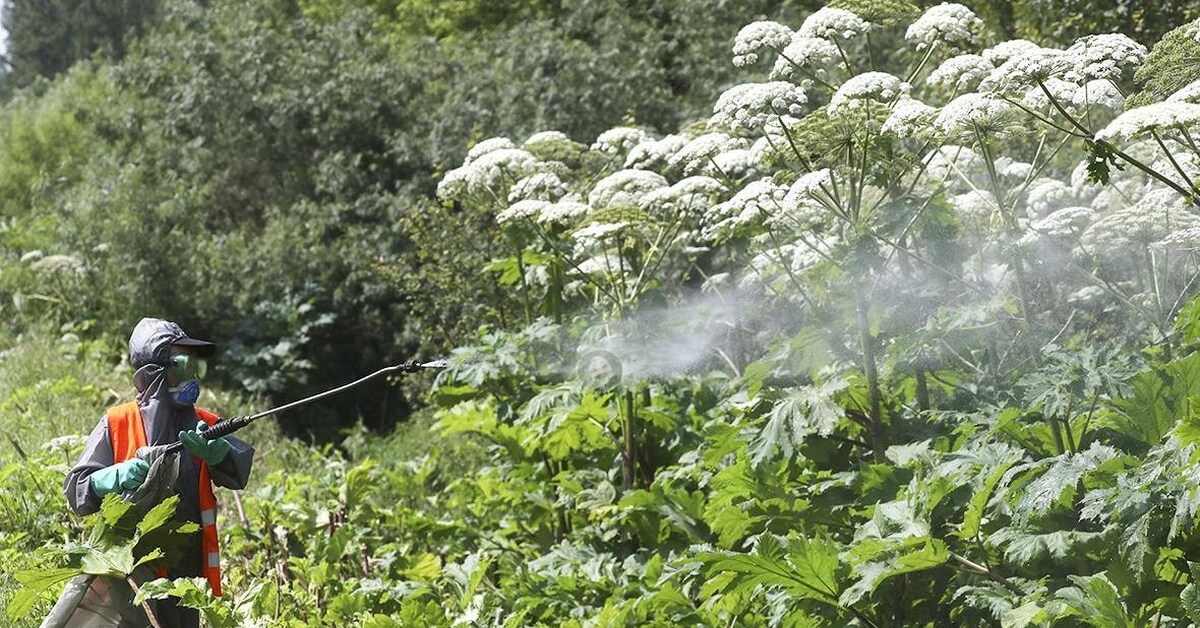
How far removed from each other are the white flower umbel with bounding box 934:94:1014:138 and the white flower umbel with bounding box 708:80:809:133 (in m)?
0.60

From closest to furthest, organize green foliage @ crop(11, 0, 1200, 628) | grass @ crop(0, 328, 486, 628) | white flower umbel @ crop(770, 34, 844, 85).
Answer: green foliage @ crop(11, 0, 1200, 628)
white flower umbel @ crop(770, 34, 844, 85)
grass @ crop(0, 328, 486, 628)

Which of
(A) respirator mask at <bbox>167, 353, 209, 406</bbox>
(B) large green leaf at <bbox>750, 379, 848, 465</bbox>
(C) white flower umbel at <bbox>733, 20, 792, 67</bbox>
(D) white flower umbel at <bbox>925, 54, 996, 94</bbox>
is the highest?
(C) white flower umbel at <bbox>733, 20, 792, 67</bbox>

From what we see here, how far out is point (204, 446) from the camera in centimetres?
445

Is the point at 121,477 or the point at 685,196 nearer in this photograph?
the point at 121,477

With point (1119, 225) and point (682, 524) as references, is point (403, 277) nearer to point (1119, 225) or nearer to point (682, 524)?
point (682, 524)

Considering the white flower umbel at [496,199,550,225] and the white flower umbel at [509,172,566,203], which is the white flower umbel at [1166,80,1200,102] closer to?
the white flower umbel at [496,199,550,225]

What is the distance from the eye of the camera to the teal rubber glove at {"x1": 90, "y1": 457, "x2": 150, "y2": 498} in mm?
4398

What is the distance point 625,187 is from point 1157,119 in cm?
324

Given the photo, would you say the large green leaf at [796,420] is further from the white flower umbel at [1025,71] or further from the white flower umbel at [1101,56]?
the white flower umbel at [1101,56]

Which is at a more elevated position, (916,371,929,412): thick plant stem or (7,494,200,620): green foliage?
(7,494,200,620): green foliage

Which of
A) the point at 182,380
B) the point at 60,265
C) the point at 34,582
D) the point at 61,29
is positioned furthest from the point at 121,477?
the point at 61,29

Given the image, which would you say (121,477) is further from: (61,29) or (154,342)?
(61,29)

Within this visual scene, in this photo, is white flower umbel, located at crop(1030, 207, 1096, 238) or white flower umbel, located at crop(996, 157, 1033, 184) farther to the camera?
white flower umbel, located at crop(996, 157, 1033, 184)

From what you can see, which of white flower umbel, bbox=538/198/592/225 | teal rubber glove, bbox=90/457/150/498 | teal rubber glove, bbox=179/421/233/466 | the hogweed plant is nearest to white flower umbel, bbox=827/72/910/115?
the hogweed plant
